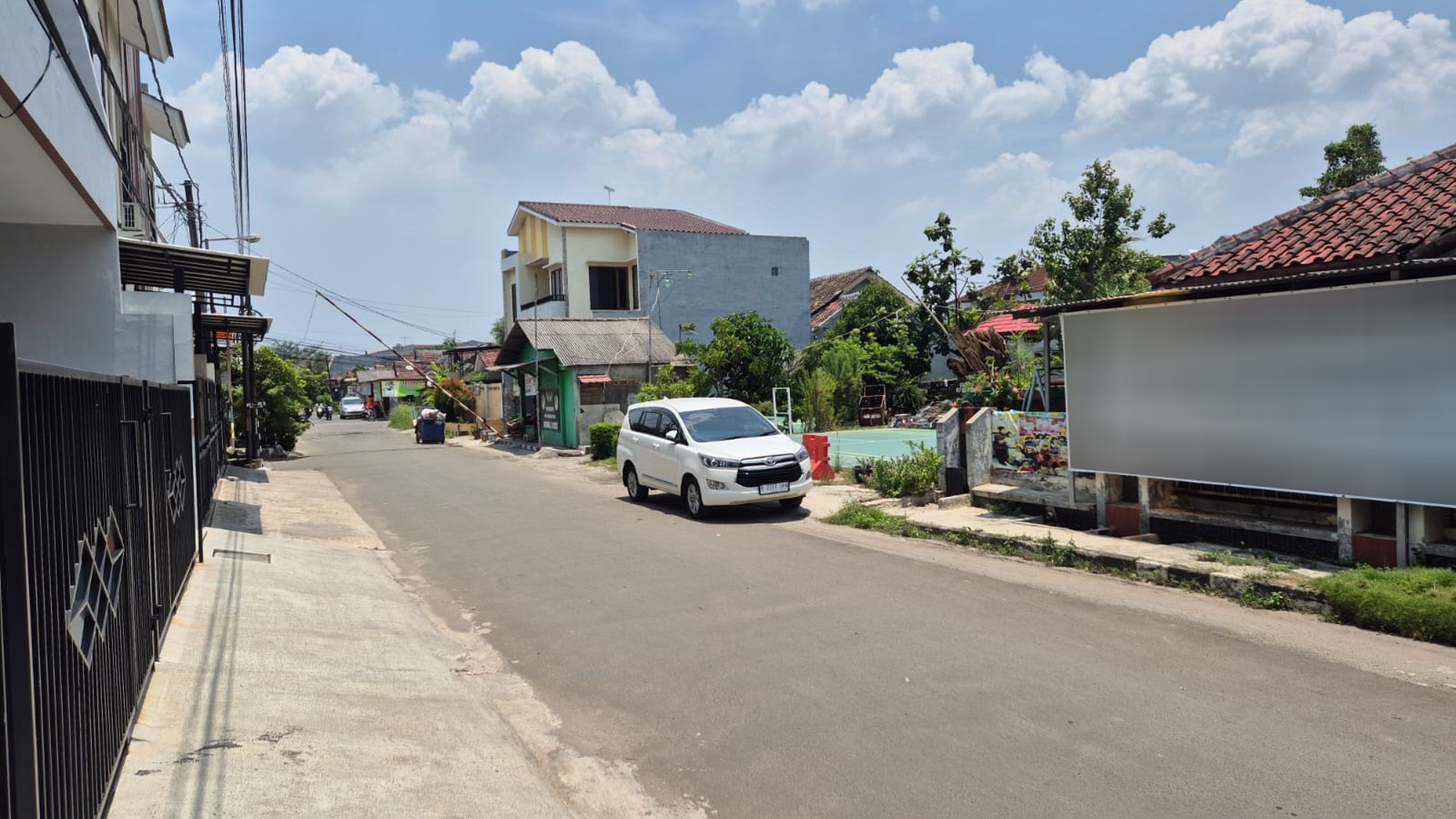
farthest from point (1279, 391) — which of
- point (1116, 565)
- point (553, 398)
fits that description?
point (553, 398)

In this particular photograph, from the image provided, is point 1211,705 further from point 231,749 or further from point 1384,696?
point 231,749

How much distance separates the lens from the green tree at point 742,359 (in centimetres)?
2583

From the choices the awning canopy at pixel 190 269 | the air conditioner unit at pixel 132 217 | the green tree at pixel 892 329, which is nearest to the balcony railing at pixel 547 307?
the green tree at pixel 892 329

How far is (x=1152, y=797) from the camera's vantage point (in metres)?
4.45

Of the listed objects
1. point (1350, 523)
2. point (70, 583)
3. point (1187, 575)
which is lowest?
point (1187, 575)

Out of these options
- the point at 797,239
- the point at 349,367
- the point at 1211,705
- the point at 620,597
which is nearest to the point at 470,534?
the point at 620,597

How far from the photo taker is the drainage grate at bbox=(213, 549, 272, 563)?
33.2 ft

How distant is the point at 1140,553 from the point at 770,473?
5636 mm

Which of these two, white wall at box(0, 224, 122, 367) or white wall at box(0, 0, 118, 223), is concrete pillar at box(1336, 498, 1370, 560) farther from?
white wall at box(0, 224, 122, 367)

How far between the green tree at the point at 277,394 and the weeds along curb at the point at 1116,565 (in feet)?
74.1

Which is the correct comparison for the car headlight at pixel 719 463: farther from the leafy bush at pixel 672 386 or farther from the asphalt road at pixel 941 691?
the leafy bush at pixel 672 386

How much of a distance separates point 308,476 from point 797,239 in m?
23.4

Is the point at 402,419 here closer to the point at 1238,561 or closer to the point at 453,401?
the point at 453,401

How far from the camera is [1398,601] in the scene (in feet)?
23.7
